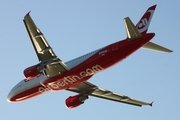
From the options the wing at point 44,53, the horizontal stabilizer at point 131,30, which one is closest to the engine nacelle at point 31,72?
the wing at point 44,53

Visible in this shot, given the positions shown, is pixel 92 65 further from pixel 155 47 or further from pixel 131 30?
pixel 155 47

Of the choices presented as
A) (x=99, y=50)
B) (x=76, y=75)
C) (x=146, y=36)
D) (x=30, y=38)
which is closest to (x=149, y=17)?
(x=146, y=36)

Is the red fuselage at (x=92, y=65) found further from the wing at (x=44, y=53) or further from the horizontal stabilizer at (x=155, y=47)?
the horizontal stabilizer at (x=155, y=47)

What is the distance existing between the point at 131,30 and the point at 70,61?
9.30 metres

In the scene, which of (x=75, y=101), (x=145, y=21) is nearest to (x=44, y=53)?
(x=75, y=101)

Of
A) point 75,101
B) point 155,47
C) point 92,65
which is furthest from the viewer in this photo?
point 75,101

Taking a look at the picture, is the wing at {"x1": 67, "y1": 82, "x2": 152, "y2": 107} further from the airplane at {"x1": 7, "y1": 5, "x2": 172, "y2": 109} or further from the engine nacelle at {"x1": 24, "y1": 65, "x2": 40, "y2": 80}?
the engine nacelle at {"x1": 24, "y1": 65, "x2": 40, "y2": 80}

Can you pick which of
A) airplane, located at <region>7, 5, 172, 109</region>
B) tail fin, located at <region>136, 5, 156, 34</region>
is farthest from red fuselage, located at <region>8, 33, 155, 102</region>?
tail fin, located at <region>136, 5, 156, 34</region>

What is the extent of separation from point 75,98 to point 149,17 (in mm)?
13751

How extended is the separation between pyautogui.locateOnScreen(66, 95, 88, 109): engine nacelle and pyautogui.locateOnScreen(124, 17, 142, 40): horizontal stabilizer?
1185 centimetres

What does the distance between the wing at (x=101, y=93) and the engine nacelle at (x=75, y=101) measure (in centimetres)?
89

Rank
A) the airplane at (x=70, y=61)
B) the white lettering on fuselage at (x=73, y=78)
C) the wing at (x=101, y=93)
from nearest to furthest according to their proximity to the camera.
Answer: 1. the airplane at (x=70, y=61)
2. the white lettering on fuselage at (x=73, y=78)
3. the wing at (x=101, y=93)

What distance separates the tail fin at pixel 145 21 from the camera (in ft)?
142

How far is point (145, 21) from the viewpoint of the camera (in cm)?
4366
